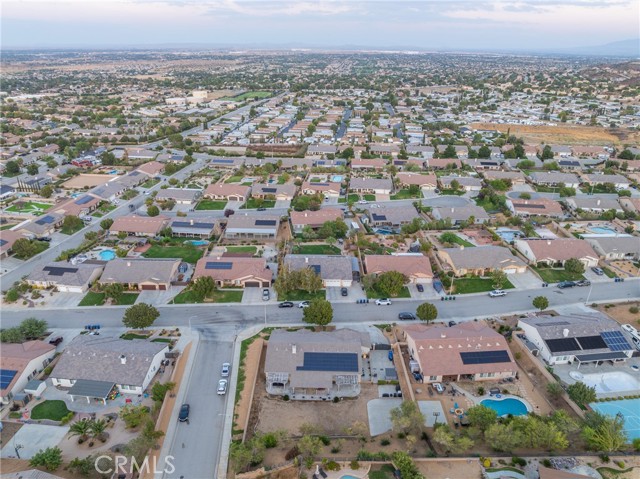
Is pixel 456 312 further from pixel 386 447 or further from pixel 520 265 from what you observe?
pixel 386 447

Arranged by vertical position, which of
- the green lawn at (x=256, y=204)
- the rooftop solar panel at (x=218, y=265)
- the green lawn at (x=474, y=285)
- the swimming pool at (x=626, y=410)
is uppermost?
the rooftop solar panel at (x=218, y=265)

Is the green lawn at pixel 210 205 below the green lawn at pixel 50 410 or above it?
above

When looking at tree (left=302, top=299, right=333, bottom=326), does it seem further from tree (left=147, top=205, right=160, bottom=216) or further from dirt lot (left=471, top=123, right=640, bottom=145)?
dirt lot (left=471, top=123, right=640, bottom=145)

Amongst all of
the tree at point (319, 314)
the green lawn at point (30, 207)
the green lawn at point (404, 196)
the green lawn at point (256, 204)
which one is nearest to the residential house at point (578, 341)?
the tree at point (319, 314)

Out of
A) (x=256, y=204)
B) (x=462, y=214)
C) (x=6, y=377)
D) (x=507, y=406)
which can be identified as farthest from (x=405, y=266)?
(x=6, y=377)

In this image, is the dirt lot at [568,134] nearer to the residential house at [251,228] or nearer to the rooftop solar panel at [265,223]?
the rooftop solar panel at [265,223]

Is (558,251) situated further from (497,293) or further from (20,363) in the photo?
(20,363)

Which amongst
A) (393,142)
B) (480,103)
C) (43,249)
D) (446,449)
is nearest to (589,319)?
(446,449)
